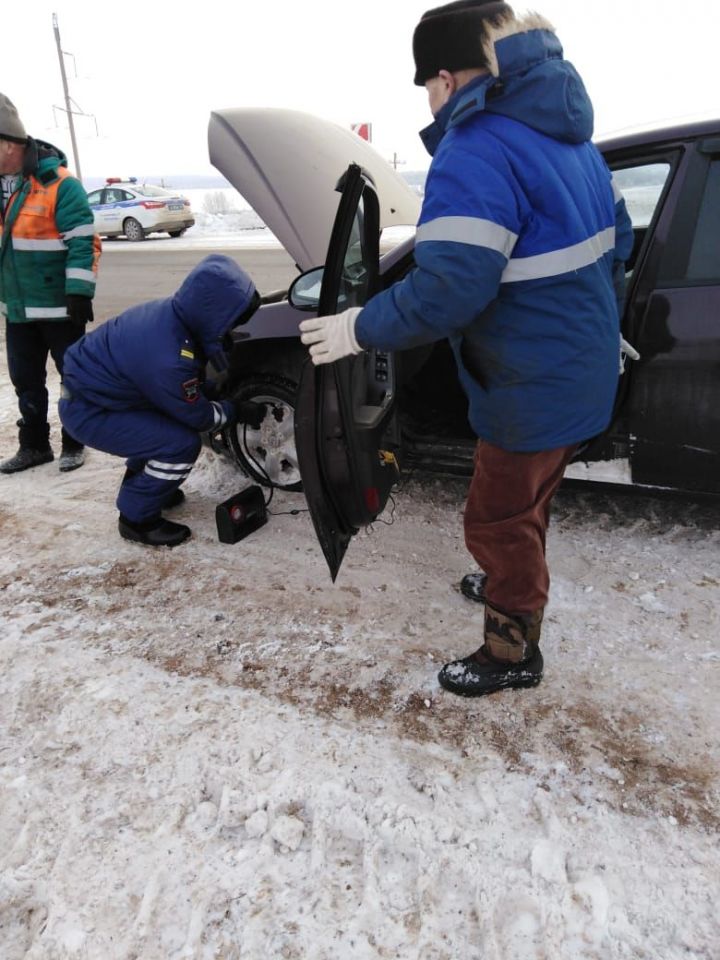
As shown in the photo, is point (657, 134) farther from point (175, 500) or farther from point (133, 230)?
point (133, 230)

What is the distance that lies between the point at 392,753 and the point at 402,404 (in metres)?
1.82

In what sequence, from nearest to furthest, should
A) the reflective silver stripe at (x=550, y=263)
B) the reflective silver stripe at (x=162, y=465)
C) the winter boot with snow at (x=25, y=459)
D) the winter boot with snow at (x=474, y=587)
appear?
1. the reflective silver stripe at (x=550, y=263)
2. the winter boot with snow at (x=474, y=587)
3. the reflective silver stripe at (x=162, y=465)
4. the winter boot with snow at (x=25, y=459)

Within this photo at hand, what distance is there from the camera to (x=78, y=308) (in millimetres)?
3918

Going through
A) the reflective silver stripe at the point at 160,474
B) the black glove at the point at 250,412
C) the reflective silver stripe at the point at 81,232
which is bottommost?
the reflective silver stripe at the point at 160,474

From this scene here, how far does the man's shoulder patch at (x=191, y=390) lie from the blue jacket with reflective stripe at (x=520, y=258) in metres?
1.38

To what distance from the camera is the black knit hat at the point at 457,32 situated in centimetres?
164

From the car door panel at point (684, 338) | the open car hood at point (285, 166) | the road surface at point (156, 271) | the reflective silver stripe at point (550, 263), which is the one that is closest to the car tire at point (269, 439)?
the open car hood at point (285, 166)

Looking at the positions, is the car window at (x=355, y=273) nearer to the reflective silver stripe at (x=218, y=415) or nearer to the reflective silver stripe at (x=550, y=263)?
the reflective silver stripe at (x=550, y=263)

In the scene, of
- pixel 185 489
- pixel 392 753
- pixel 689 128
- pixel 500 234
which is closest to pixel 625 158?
pixel 689 128

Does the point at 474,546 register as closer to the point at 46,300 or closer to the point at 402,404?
the point at 402,404

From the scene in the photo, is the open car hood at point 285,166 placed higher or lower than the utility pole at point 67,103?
lower

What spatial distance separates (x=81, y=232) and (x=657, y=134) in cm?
299

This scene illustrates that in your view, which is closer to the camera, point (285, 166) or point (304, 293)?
point (304, 293)

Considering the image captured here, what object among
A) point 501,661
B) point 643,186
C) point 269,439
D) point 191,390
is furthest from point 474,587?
point 643,186
